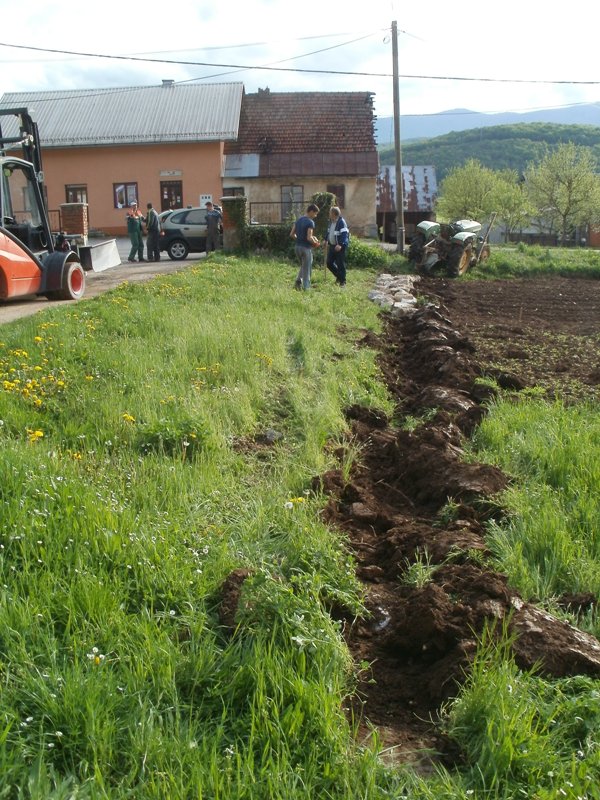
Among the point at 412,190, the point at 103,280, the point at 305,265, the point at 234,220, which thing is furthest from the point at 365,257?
the point at 412,190

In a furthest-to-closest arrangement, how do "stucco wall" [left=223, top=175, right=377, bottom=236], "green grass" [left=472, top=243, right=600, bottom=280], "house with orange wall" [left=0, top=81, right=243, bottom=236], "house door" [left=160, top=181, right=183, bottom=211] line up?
"house door" [left=160, top=181, right=183, bottom=211], "house with orange wall" [left=0, top=81, right=243, bottom=236], "stucco wall" [left=223, top=175, right=377, bottom=236], "green grass" [left=472, top=243, right=600, bottom=280]

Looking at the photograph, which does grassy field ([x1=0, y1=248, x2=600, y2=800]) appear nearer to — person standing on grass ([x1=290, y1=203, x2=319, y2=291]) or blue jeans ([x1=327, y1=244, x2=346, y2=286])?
person standing on grass ([x1=290, y1=203, x2=319, y2=291])

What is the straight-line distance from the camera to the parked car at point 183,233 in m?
24.7

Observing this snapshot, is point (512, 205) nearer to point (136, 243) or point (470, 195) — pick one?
point (470, 195)

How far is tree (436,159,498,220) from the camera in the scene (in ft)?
229

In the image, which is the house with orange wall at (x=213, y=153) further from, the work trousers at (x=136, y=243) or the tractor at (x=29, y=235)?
the tractor at (x=29, y=235)

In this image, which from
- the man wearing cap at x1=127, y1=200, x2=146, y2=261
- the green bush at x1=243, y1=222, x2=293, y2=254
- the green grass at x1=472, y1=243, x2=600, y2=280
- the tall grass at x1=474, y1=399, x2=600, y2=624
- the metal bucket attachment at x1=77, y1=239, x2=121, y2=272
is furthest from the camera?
the green grass at x1=472, y1=243, x2=600, y2=280

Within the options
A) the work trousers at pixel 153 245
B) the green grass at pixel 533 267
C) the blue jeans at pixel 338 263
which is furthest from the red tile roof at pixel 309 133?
the blue jeans at pixel 338 263

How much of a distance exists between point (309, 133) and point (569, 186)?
3118cm

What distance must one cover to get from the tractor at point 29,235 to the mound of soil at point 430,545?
618cm

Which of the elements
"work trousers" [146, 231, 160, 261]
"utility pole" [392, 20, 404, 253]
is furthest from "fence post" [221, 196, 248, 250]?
"utility pole" [392, 20, 404, 253]

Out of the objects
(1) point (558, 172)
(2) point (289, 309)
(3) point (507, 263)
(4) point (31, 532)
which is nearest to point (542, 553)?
(4) point (31, 532)

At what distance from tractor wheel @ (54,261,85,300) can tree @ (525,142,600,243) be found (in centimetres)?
5368

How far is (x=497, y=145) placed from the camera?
473 feet
